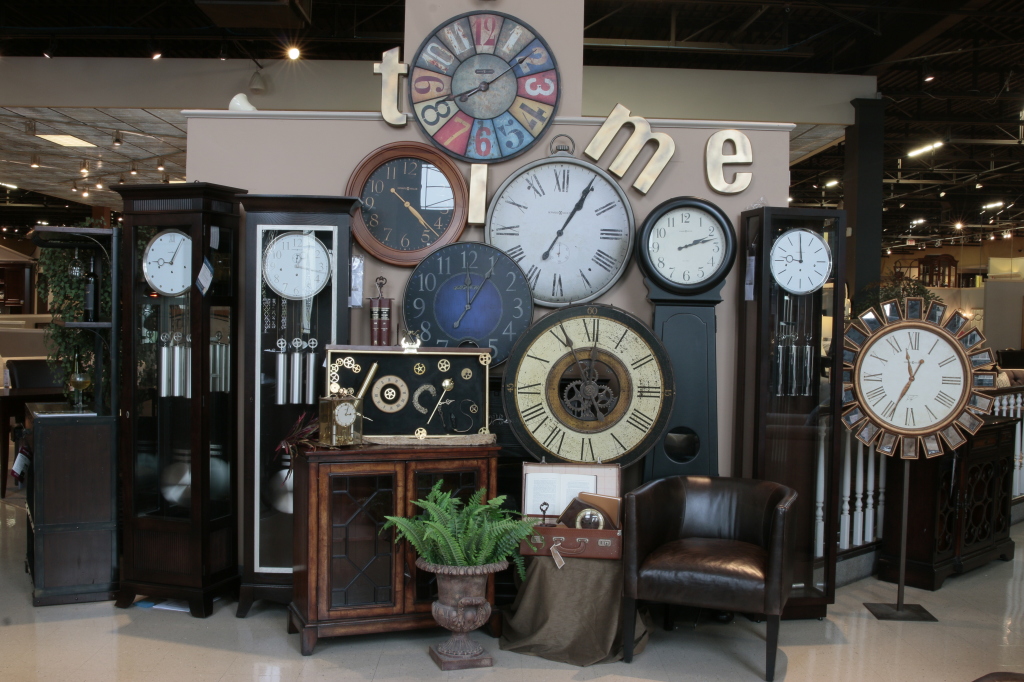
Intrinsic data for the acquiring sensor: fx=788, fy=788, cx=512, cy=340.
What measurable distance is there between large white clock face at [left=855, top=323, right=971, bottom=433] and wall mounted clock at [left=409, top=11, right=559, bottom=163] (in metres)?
2.10

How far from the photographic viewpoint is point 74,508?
402 cm

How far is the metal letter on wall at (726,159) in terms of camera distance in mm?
4191

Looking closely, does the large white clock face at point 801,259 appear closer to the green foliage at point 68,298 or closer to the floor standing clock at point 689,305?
the floor standing clock at point 689,305

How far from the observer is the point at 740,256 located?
13.6ft

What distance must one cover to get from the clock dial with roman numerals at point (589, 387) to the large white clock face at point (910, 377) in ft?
3.61

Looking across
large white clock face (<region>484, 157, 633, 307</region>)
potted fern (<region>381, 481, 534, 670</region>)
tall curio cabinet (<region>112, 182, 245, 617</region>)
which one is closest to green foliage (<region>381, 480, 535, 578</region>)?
potted fern (<region>381, 481, 534, 670</region>)

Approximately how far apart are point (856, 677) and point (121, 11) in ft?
31.4

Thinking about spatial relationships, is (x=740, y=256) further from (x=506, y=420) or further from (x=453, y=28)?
(x=453, y=28)

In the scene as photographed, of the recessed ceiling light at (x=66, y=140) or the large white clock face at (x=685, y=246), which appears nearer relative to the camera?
the large white clock face at (x=685, y=246)

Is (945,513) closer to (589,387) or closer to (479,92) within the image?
(589,387)

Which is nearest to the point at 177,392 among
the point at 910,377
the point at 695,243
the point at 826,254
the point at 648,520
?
the point at 648,520

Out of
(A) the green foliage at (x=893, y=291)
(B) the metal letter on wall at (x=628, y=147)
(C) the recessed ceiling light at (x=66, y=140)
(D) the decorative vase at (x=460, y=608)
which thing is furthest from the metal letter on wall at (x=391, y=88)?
(C) the recessed ceiling light at (x=66, y=140)

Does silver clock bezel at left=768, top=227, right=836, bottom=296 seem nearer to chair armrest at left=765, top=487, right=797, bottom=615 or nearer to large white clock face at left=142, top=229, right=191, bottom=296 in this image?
chair armrest at left=765, top=487, right=797, bottom=615

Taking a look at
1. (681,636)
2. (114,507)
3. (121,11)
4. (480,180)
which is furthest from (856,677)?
(121,11)
